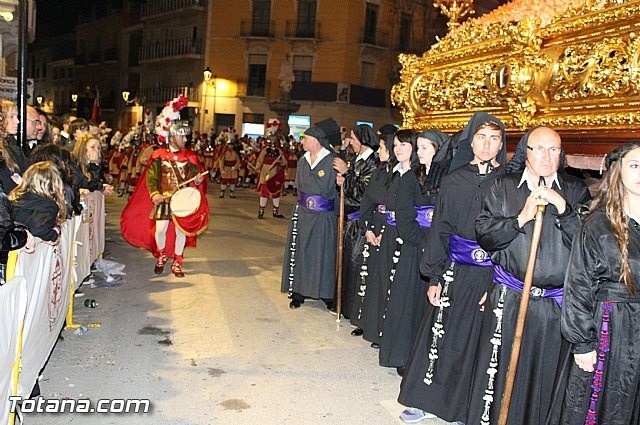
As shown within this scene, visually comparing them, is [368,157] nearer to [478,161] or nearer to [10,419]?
[478,161]

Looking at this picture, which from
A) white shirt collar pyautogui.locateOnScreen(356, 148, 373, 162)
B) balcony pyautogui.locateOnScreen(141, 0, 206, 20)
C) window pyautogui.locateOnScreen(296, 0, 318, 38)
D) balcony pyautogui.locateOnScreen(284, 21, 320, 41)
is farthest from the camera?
balcony pyautogui.locateOnScreen(141, 0, 206, 20)

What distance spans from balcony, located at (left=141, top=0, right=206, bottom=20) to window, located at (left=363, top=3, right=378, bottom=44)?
10.3 m

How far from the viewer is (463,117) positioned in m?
5.82

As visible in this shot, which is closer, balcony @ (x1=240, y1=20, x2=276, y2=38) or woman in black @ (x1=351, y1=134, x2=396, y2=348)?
woman in black @ (x1=351, y1=134, x2=396, y2=348)

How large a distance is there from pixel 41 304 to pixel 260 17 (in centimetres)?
3581

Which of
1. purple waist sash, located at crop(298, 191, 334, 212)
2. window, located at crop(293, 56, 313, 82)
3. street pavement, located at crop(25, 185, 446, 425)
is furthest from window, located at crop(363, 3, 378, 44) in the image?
purple waist sash, located at crop(298, 191, 334, 212)

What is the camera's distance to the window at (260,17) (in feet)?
124

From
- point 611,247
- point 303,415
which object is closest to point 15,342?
point 303,415

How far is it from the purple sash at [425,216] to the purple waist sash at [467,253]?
2.85 ft

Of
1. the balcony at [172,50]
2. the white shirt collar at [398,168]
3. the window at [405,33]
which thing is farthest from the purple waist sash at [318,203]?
the balcony at [172,50]

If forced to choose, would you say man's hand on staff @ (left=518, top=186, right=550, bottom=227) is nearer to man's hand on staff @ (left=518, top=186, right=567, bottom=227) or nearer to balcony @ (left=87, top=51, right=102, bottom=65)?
man's hand on staff @ (left=518, top=186, right=567, bottom=227)

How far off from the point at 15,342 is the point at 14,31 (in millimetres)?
5113

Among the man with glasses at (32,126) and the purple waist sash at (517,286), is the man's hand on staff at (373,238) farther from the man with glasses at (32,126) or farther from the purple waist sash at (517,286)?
the man with glasses at (32,126)

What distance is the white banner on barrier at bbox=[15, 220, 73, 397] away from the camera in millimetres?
3895
